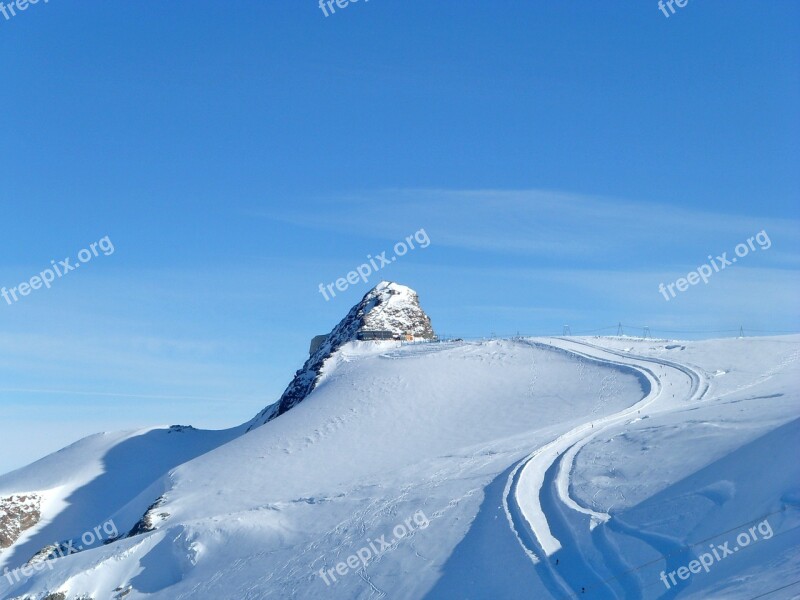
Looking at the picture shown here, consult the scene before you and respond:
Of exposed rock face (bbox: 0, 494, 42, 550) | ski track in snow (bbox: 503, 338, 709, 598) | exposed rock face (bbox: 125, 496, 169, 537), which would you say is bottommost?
ski track in snow (bbox: 503, 338, 709, 598)

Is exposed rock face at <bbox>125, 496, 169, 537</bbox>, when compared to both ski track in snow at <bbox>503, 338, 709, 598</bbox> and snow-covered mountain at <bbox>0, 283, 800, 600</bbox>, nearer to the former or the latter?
snow-covered mountain at <bbox>0, 283, 800, 600</bbox>

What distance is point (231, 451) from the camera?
147 feet

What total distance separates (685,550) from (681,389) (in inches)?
793

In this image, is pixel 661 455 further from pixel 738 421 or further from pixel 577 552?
pixel 577 552

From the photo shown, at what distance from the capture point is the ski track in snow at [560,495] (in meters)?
19.8

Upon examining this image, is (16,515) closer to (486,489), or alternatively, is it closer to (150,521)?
(150,521)

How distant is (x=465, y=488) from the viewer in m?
27.7

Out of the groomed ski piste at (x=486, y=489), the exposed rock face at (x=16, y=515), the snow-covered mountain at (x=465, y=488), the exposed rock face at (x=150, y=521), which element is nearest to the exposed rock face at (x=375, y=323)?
the snow-covered mountain at (x=465, y=488)

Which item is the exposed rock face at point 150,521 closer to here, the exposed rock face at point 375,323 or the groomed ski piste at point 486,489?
the groomed ski piste at point 486,489

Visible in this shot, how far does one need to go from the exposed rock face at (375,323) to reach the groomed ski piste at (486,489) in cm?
456

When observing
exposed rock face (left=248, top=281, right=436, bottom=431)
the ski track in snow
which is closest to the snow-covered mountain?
the ski track in snow

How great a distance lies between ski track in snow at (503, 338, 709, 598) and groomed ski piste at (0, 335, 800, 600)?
8cm

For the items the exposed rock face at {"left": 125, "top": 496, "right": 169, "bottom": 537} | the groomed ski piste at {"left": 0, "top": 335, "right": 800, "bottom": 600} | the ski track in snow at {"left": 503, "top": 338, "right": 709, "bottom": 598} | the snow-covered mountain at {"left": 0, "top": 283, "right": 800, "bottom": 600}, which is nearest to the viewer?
the groomed ski piste at {"left": 0, "top": 335, "right": 800, "bottom": 600}

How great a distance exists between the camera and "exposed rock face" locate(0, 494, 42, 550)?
47312 mm
